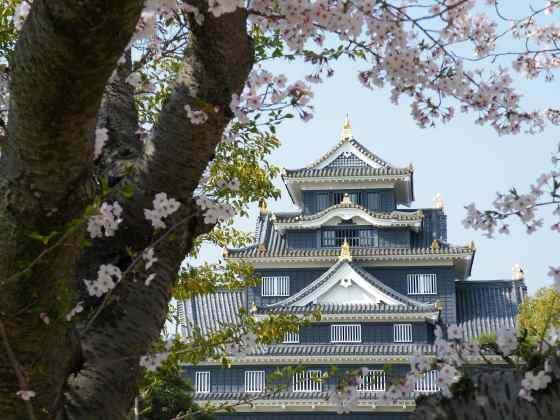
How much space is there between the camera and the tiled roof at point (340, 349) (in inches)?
1243

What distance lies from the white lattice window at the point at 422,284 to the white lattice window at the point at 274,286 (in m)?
4.97

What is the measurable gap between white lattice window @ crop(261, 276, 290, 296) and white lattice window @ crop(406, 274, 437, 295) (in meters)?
4.97

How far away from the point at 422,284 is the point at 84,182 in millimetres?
32131

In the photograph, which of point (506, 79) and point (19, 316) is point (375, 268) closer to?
point (506, 79)

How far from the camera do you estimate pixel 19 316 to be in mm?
2732

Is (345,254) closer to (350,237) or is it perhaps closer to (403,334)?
(350,237)

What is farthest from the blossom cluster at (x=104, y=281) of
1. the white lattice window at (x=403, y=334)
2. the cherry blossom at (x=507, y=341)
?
the white lattice window at (x=403, y=334)

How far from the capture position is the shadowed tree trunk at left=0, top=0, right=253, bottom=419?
2.39 metres

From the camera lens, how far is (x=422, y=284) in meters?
34.1

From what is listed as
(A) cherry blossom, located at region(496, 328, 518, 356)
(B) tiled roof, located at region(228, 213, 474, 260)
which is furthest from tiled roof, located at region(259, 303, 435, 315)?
(A) cherry blossom, located at region(496, 328, 518, 356)

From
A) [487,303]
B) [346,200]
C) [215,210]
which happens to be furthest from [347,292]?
[215,210]

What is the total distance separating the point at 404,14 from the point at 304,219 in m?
30.4

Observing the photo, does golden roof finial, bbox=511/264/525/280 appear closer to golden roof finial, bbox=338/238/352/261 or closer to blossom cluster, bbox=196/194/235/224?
golden roof finial, bbox=338/238/352/261

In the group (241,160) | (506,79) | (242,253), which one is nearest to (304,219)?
(242,253)
